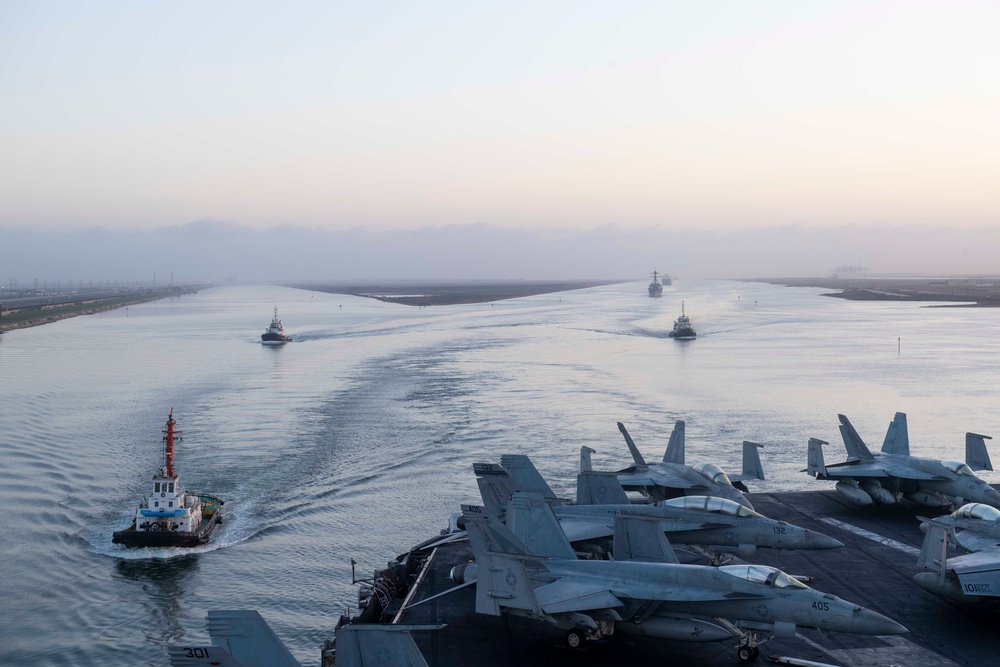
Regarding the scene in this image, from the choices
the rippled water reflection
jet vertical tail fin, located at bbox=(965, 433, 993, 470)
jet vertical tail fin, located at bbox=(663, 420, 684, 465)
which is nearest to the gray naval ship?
the rippled water reflection

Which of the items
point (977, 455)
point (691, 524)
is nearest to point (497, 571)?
point (691, 524)

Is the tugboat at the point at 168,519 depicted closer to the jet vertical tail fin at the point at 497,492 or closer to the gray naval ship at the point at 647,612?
the gray naval ship at the point at 647,612

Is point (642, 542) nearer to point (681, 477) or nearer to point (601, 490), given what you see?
point (601, 490)

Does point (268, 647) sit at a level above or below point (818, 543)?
above

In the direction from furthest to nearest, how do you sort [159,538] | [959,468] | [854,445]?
[854,445] < [159,538] < [959,468]

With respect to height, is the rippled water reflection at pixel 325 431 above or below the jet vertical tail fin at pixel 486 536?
below

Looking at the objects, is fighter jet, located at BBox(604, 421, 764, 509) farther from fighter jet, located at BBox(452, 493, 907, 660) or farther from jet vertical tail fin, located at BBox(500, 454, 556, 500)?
fighter jet, located at BBox(452, 493, 907, 660)

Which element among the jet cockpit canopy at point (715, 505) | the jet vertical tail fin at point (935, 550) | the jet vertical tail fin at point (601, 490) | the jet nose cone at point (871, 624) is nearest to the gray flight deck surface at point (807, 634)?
the jet nose cone at point (871, 624)
